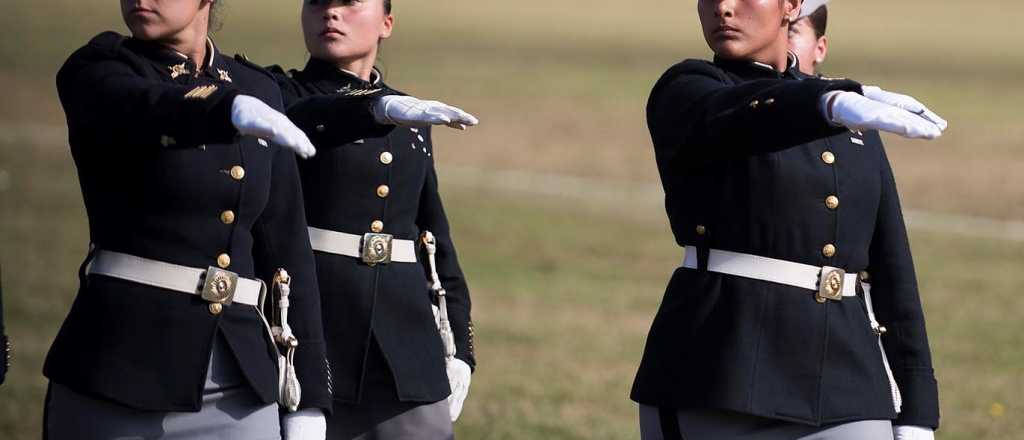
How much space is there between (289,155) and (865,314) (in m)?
1.51

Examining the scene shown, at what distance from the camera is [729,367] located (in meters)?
4.72

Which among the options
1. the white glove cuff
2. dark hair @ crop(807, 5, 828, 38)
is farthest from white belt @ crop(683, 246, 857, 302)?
dark hair @ crop(807, 5, 828, 38)

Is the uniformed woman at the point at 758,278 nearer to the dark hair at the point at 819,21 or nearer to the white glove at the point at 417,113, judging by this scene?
the white glove at the point at 417,113

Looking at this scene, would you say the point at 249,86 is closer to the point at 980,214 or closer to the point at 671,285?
the point at 671,285

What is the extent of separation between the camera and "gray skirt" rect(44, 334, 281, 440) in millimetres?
4285

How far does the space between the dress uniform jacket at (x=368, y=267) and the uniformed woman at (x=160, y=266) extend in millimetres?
1231

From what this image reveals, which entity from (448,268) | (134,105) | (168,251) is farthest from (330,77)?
(134,105)

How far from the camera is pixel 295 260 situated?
15.6 feet

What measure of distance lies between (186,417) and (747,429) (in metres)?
1.36

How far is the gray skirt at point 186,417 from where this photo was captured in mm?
4285

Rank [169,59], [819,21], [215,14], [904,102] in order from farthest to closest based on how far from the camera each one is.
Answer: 1. [819,21]
2. [215,14]
3. [169,59]
4. [904,102]

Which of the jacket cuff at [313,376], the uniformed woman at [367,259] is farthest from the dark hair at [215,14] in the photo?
the jacket cuff at [313,376]

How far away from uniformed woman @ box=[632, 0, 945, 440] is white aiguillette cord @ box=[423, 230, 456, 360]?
1466 mm

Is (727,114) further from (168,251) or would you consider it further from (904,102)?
(168,251)
